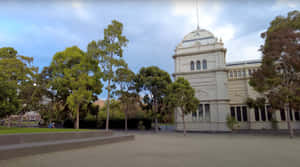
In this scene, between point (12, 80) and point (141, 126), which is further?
point (141, 126)

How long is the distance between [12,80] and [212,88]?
90.3 feet

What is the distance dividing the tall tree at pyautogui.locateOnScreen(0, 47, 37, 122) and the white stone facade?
2203 cm

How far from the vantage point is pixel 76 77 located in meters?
24.5

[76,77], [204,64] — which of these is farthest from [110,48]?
[204,64]

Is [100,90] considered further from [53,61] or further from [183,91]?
[183,91]

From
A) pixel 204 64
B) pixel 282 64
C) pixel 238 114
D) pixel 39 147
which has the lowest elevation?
pixel 39 147

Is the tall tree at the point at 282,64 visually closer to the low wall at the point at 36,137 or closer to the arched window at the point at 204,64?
the arched window at the point at 204,64

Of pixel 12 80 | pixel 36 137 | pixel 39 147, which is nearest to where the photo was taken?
pixel 39 147

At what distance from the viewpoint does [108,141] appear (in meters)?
12.0

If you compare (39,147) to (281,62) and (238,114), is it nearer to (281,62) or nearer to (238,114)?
(281,62)

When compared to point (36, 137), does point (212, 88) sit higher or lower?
higher

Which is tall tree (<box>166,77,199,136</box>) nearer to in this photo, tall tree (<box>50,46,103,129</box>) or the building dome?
tall tree (<box>50,46,103,129</box>)

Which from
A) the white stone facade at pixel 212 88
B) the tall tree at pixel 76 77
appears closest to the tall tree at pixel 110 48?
the tall tree at pixel 76 77

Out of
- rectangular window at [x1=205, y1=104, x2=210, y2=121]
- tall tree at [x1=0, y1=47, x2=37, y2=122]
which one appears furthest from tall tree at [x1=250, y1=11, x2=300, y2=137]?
tall tree at [x1=0, y1=47, x2=37, y2=122]
